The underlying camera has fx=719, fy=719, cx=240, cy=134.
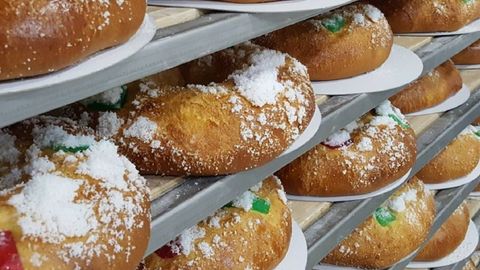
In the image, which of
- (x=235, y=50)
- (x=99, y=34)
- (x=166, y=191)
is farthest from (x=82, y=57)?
(x=235, y=50)

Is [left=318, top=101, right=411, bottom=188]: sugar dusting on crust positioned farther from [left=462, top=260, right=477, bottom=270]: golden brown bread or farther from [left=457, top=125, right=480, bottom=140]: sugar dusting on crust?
[left=462, top=260, right=477, bottom=270]: golden brown bread

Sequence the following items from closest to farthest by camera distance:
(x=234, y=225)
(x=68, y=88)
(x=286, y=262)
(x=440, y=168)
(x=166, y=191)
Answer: (x=68, y=88), (x=166, y=191), (x=234, y=225), (x=286, y=262), (x=440, y=168)

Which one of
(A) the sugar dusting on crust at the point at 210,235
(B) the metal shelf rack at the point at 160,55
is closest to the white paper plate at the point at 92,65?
(B) the metal shelf rack at the point at 160,55

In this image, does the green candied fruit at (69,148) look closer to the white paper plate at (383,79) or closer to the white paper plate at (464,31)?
the white paper plate at (383,79)

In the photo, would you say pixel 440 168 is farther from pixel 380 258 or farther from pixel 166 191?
pixel 166 191

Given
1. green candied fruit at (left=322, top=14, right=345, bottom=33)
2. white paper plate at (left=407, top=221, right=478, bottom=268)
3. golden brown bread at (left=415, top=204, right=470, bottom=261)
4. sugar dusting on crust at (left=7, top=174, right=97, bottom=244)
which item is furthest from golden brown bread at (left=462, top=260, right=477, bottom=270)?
sugar dusting on crust at (left=7, top=174, right=97, bottom=244)
